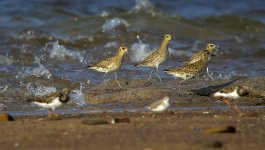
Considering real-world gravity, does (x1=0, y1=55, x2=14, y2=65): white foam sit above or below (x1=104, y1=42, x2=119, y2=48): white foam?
below

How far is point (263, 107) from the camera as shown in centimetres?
1206

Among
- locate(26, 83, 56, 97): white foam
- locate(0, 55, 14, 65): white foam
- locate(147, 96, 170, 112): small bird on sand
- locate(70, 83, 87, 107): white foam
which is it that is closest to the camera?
locate(147, 96, 170, 112): small bird on sand

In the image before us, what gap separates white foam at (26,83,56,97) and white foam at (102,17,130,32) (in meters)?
8.85

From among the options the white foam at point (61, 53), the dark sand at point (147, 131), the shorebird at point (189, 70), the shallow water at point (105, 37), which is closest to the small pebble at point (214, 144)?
the dark sand at point (147, 131)

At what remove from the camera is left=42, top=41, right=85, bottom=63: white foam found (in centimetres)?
1927

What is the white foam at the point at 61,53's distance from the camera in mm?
19272

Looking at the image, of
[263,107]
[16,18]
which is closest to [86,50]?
[16,18]

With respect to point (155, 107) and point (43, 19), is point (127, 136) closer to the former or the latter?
point (155, 107)

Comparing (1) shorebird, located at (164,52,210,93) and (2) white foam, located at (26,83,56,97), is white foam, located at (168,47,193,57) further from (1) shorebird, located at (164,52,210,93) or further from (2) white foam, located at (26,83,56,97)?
(1) shorebird, located at (164,52,210,93)

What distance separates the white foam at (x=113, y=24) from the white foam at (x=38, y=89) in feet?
29.0

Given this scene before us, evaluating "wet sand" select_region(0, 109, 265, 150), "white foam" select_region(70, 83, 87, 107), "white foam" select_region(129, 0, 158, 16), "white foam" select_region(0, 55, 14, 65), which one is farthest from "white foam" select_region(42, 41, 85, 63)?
"wet sand" select_region(0, 109, 265, 150)

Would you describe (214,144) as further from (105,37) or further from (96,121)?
(105,37)

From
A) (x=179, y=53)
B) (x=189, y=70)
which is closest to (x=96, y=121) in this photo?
(x=189, y=70)

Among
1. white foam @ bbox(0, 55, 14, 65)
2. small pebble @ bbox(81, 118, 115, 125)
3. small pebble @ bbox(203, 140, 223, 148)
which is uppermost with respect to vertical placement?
white foam @ bbox(0, 55, 14, 65)
